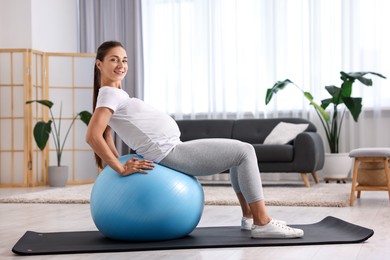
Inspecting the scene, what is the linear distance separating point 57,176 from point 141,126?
4.64 metres

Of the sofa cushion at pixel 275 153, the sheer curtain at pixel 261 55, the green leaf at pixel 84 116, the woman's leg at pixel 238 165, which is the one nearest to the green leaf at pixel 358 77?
the sheer curtain at pixel 261 55

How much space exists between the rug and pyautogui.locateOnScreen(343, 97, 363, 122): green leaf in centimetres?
89

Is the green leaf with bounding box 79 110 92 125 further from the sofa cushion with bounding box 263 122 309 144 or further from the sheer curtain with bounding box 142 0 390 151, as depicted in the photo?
the sofa cushion with bounding box 263 122 309 144

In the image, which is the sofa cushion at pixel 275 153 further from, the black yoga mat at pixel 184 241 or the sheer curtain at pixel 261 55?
the black yoga mat at pixel 184 241

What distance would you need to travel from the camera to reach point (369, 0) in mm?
8195

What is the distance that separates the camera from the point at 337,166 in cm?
785

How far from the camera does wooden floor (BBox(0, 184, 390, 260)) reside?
9.80 feet

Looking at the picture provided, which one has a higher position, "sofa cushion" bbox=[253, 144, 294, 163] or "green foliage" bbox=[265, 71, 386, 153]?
"green foliage" bbox=[265, 71, 386, 153]

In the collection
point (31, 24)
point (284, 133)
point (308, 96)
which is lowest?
point (284, 133)

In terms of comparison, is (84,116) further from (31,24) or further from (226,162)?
(226,162)

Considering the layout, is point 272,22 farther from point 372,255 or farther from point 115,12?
point 372,255

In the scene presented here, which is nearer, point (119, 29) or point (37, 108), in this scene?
point (37, 108)

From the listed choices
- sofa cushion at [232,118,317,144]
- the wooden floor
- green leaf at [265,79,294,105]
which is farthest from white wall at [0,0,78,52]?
the wooden floor

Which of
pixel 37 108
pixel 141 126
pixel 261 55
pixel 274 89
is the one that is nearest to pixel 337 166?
pixel 274 89
